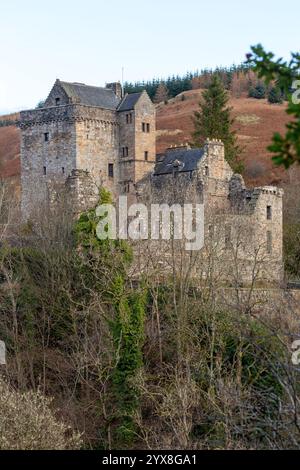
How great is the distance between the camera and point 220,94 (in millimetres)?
67562

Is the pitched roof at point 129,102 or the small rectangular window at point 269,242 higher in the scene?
the pitched roof at point 129,102

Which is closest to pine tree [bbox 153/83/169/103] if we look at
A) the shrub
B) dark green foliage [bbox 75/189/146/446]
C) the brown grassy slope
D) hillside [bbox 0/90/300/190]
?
hillside [bbox 0/90/300/190]

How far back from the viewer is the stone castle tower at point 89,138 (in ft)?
179

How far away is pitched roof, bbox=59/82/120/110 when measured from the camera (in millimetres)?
55500

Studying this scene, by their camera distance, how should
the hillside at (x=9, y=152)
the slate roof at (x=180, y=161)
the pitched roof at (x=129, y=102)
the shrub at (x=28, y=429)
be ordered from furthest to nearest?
1. the hillside at (x=9, y=152)
2. the pitched roof at (x=129, y=102)
3. the slate roof at (x=180, y=161)
4. the shrub at (x=28, y=429)

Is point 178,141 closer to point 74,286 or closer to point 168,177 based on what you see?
point 168,177

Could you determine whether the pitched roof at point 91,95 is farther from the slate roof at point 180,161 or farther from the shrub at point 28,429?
the shrub at point 28,429

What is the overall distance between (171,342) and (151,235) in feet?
17.7

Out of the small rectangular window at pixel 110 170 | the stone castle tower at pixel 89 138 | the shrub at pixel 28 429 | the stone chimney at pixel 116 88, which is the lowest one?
the shrub at pixel 28 429

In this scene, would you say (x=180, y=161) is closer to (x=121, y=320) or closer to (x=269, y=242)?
(x=269, y=242)

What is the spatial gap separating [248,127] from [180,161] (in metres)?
48.3

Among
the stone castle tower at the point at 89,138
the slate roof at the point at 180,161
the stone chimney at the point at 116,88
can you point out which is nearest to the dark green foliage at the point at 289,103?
the slate roof at the point at 180,161

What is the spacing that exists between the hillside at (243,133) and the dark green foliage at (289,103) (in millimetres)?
60337

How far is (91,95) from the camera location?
56.7 meters
